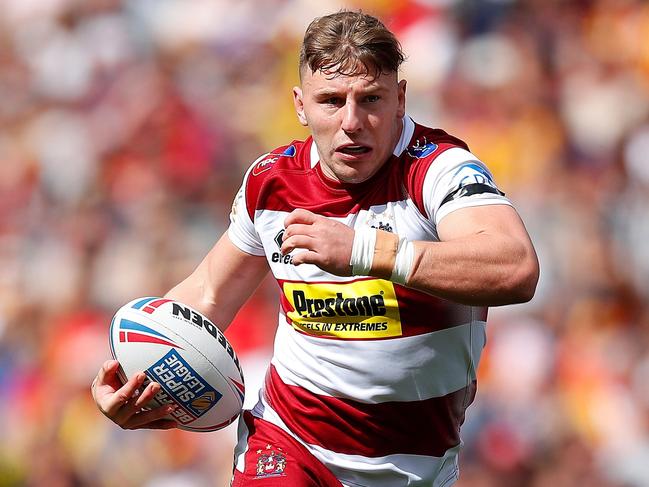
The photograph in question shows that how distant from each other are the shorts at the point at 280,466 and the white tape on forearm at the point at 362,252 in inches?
44.2

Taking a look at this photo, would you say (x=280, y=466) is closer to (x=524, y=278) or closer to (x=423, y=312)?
(x=423, y=312)

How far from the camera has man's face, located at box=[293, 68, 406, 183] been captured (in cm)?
372

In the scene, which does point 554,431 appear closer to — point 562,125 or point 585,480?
point 585,480

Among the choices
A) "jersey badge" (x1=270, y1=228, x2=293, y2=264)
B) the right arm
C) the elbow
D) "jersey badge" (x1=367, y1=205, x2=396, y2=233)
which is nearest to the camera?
the elbow

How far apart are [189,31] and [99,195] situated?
1.79 m

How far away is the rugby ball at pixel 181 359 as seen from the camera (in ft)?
13.2

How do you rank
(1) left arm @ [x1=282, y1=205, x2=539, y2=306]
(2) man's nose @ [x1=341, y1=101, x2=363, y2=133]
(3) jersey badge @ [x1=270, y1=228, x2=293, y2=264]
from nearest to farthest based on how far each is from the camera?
(1) left arm @ [x1=282, y1=205, x2=539, y2=306], (2) man's nose @ [x1=341, y1=101, x2=363, y2=133], (3) jersey badge @ [x1=270, y1=228, x2=293, y2=264]

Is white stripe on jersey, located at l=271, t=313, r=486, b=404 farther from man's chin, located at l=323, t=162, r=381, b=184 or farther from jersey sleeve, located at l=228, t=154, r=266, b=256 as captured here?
man's chin, located at l=323, t=162, r=381, b=184

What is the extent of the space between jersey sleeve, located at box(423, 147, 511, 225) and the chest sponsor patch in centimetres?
35

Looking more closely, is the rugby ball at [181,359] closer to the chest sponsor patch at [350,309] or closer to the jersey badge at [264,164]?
the chest sponsor patch at [350,309]

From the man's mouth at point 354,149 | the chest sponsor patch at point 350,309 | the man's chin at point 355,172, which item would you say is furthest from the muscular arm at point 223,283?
the man's mouth at point 354,149

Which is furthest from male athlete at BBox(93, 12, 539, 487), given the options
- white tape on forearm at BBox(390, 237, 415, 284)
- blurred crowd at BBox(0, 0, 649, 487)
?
blurred crowd at BBox(0, 0, 649, 487)

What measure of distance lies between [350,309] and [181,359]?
0.69 m

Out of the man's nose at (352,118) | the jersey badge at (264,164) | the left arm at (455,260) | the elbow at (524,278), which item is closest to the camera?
the left arm at (455,260)
